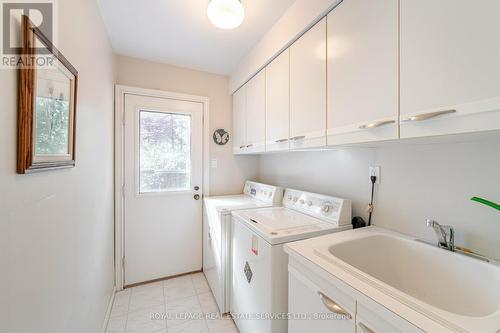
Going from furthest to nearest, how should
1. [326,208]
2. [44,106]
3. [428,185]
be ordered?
[326,208], [428,185], [44,106]

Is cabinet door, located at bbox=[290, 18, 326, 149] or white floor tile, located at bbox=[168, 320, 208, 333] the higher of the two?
cabinet door, located at bbox=[290, 18, 326, 149]

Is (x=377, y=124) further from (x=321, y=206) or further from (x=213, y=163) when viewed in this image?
(x=213, y=163)

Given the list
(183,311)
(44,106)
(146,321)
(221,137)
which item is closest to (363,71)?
(44,106)

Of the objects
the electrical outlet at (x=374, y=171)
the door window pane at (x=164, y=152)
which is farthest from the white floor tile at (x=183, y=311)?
the electrical outlet at (x=374, y=171)

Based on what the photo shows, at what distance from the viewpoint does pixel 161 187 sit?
7.91 feet

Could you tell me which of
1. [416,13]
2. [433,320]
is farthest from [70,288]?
[416,13]

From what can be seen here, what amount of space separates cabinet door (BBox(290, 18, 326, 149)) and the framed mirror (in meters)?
1.26

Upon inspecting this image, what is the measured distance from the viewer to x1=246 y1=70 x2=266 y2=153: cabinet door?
192 cm

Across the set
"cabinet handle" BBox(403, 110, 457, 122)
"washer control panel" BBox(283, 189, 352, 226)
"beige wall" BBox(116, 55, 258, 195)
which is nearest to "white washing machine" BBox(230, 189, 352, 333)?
"washer control panel" BBox(283, 189, 352, 226)

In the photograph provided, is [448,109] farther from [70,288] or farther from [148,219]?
[148,219]

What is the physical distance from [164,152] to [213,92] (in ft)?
3.22

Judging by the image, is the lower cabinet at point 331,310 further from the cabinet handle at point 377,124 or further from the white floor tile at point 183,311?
the white floor tile at point 183,311

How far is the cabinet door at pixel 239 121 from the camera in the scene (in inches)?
92.3

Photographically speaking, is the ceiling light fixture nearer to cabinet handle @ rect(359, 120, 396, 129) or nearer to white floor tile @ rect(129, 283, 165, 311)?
cabinet handle @ rect(359, 120, 396, 129)
